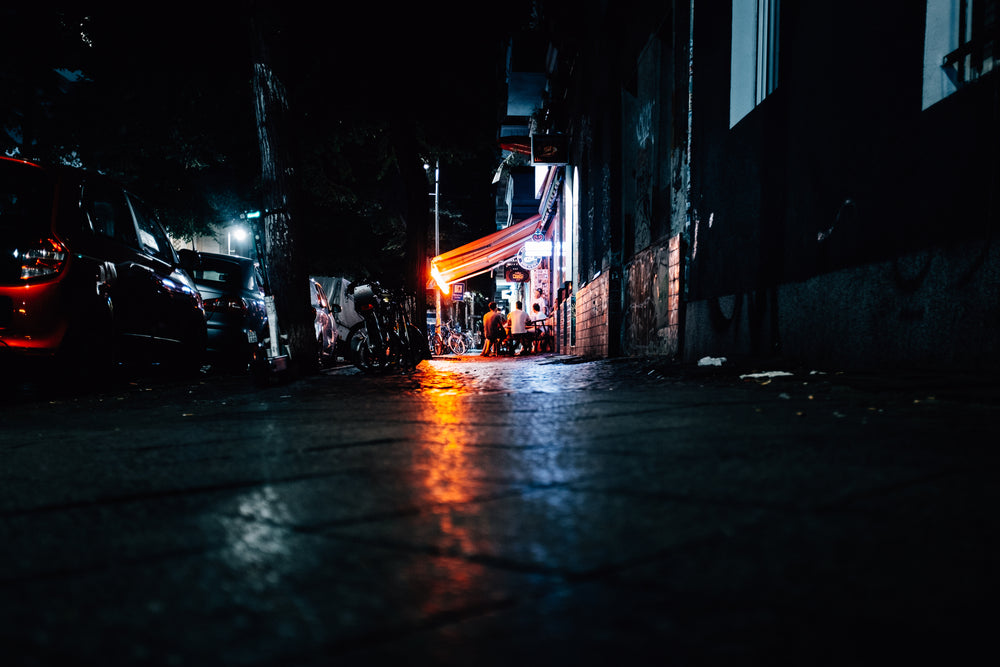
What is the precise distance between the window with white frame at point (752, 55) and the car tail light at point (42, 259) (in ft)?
18.1

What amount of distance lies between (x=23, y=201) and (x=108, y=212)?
0.60 metres

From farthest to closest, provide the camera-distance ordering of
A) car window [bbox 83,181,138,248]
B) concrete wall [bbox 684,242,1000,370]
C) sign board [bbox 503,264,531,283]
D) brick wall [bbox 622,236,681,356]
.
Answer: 1. sign board [bbox 503,264,531,283]
2. brick wall [bbox 622,236,681,356]
3. car window [bbox 83,181,138,248]
4. concrete wall [bbox 684,242,1000,370]

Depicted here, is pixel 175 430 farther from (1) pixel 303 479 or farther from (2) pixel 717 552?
(2) pixel 717 552

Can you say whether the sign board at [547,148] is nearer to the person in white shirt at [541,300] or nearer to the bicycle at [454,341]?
the person in white shirt at [541,300]

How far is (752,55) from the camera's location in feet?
Result: 17.6

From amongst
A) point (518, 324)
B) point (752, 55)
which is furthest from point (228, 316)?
point (518, 324)

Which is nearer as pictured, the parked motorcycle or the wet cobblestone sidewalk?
the wet cobblestone sidewalk

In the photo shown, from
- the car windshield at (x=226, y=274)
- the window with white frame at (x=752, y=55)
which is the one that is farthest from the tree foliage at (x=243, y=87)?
the window with white frame at (x=752, y=55)

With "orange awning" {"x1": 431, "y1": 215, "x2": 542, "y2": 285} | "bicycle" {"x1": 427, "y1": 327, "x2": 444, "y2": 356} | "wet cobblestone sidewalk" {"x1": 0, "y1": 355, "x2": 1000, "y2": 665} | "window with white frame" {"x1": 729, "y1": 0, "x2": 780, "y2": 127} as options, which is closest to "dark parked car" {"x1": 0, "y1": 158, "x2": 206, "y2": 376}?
"wet cobblestone sidewalk" {"x1": 0, "y1": 355, "x2": 1000, "y2": 665}

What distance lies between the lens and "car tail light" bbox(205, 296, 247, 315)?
8242 millimetres

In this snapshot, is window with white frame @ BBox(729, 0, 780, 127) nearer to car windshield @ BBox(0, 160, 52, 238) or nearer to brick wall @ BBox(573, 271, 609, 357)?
→ brick wall @ BBox(573, 271, 609, 357)

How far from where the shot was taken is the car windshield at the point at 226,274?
865 cm

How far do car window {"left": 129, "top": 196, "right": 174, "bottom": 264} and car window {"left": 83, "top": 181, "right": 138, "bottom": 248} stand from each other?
154 mm

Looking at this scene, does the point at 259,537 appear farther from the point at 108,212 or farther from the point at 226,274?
the point at 226,274
